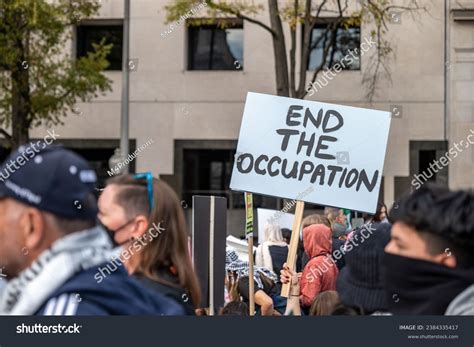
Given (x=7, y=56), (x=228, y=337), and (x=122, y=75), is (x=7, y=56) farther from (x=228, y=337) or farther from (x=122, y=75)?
(x=228, y=337)

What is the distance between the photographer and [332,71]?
2158 cm

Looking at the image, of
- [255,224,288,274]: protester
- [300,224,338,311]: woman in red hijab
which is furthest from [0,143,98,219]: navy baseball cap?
[255,224,288,274]: protester

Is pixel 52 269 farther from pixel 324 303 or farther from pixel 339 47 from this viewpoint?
pixel 339 47

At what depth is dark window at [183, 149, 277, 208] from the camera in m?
22.6

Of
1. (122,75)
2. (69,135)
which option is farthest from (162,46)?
(69,135)

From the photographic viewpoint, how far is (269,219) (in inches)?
355

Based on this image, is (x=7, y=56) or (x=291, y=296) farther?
(x=7, y=56)

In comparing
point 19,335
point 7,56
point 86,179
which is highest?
point 7,56

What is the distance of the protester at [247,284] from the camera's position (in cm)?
625

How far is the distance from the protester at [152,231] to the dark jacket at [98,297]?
842 mm

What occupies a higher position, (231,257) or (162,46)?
(162,46)

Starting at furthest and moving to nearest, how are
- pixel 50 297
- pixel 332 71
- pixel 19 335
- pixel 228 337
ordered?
pixel 332 71, pixel 228 337, pixel 19 335, pixel 50 297

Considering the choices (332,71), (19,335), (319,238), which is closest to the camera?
(19,335)

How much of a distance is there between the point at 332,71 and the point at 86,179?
1972 centimetres
